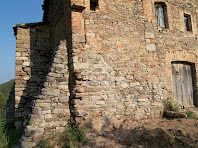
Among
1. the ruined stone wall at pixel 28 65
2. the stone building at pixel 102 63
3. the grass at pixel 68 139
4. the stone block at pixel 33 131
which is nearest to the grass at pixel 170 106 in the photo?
the stone building at pixel 102 63

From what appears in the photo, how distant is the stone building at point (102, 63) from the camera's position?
4543mm

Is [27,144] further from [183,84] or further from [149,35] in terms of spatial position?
[183,84]

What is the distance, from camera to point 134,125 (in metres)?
4.64

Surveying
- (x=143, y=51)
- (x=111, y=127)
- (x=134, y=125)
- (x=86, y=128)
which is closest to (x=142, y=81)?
(x=143, y=51)

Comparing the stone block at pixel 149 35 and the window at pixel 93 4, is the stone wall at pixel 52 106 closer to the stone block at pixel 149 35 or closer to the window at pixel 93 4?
the window at pixel 93 4

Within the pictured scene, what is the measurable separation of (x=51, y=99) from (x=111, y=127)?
1815 mm

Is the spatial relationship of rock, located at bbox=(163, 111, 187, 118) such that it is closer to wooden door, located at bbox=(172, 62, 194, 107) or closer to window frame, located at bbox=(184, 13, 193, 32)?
wooden door, located at bbox=(172, 62, 194, 107)

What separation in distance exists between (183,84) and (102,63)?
12.7 feet

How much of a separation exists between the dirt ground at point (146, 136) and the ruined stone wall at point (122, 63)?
45 centimetres

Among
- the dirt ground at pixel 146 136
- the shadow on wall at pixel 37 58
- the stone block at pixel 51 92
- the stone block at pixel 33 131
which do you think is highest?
the shadow on wall at pixel 37 58

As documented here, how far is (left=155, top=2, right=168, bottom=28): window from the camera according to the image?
666 cm

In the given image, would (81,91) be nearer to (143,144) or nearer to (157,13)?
(143,144)

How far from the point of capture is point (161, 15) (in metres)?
6.77

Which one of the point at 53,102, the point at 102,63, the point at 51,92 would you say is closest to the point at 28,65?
the point at 51,92
